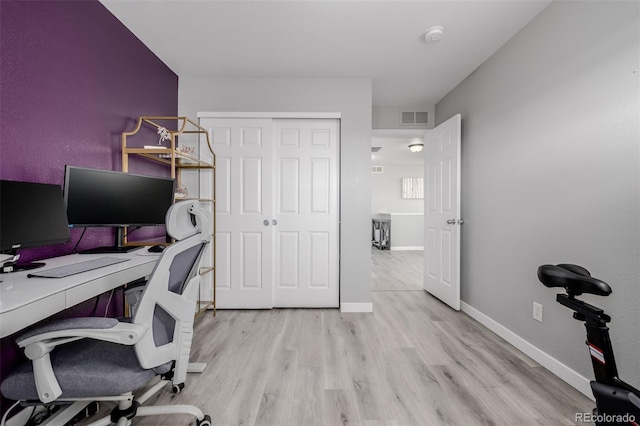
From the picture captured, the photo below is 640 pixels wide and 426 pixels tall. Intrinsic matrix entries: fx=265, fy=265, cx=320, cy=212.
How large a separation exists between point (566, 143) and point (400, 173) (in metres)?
6.34

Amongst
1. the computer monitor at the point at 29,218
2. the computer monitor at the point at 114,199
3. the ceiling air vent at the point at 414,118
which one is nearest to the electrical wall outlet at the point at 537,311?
the ceiling air vent at the point at 414,118

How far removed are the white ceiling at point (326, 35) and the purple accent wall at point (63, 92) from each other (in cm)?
27

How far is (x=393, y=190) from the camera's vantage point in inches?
314

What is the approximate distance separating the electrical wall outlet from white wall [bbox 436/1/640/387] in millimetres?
34

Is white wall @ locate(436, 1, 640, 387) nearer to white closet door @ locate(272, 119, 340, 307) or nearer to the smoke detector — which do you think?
the smoke detector

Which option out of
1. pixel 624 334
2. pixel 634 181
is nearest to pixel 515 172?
pixel 634 181

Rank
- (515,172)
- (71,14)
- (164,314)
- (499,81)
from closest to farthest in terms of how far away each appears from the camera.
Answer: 1. (164,314)
2. (71,14)
3. (515,172)
4. (499,81)

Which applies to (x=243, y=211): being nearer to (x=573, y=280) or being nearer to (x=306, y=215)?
(x=306, y=215)

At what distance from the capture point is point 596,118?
5.13ft

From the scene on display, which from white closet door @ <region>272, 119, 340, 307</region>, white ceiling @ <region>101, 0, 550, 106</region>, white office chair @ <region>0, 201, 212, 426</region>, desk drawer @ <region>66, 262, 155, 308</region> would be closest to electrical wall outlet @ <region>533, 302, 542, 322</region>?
white closet door @ <region>272, 119, 340, 307</region>

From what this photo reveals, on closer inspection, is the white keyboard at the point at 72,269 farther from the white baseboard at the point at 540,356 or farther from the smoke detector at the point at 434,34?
the white baseboard at the point at 540,356

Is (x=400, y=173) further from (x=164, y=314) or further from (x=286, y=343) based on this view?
(x=164, y=314)

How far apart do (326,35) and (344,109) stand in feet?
2.70

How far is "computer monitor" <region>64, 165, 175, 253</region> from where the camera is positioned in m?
1.60
